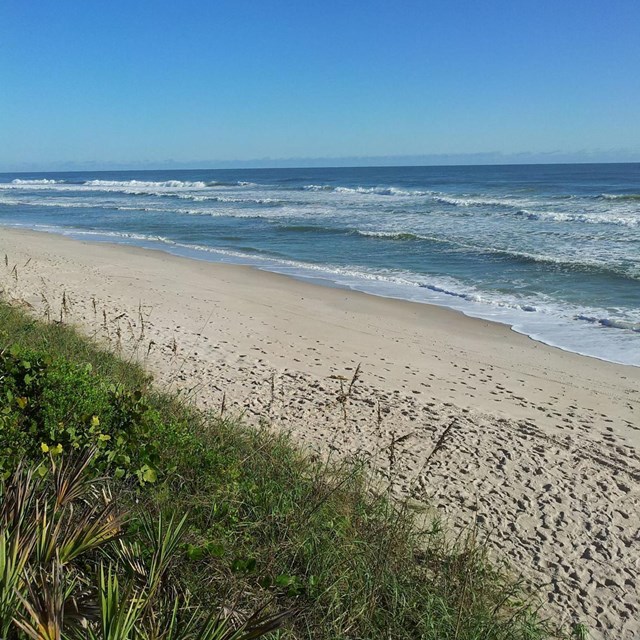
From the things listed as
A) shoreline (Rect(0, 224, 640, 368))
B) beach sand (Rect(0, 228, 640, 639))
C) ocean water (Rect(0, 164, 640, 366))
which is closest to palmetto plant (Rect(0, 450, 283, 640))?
beach sand (Rect(0, 228, 640, 639))

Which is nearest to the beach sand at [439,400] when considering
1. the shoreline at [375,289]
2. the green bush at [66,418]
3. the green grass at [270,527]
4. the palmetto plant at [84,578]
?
the shoreline at [375,289]

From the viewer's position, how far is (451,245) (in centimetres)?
2217

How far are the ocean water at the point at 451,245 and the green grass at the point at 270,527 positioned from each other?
6.96 m

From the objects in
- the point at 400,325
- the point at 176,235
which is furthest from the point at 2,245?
the point at 400,325

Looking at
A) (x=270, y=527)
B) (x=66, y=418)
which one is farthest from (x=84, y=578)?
(x=66, y=418)

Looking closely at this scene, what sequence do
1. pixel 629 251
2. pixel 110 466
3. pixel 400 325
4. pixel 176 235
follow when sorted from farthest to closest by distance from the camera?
pixel 176 235
pixel 629 251
pixel 400 325
pixel 110 466

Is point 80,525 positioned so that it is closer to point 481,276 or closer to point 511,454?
point 511,454

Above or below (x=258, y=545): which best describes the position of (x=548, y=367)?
below

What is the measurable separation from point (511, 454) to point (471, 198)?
3949cm

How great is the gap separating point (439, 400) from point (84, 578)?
5.31 meters

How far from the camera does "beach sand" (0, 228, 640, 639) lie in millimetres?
4734

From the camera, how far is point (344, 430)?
6.49 m

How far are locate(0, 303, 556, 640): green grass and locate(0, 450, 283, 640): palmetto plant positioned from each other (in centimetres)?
19

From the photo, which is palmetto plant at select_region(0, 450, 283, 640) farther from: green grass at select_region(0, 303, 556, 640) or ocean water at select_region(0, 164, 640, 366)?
ocean water at select_region(0, 164, 640, 366)
